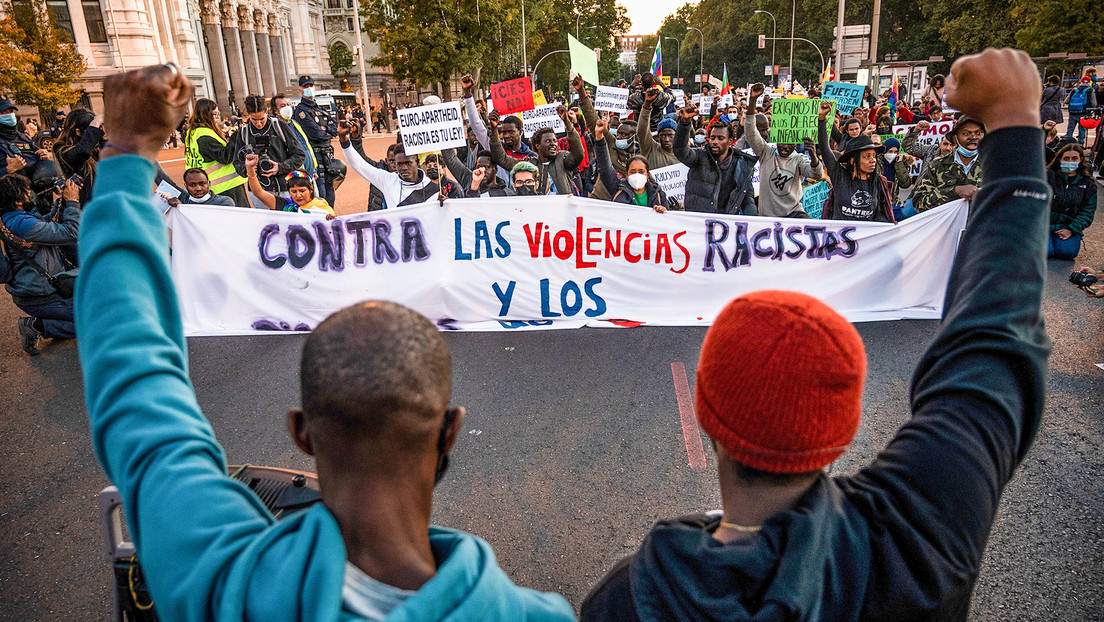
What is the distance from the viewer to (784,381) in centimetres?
105

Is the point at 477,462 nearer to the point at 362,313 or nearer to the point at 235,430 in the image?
the point at 235,430

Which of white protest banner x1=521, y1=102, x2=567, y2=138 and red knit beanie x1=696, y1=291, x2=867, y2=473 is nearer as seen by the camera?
red knit beanie x1=696, y1=291, x2=867, y2=473

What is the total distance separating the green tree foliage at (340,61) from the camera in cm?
6078

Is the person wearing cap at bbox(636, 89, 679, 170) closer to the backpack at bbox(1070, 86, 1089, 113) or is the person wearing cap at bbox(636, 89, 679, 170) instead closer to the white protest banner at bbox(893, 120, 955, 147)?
the white protest banner at bbox(893, 120, 955, 147)

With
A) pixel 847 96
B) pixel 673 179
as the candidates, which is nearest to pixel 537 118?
pixel 673 179

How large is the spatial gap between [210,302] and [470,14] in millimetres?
32662

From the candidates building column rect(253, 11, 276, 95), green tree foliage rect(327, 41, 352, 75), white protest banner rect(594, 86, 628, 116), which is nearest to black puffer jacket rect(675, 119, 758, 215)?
white protest banner rect(594, 86, 628, 116)

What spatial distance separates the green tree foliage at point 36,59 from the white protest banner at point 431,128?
69.7ft

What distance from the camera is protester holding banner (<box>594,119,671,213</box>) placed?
7309mm

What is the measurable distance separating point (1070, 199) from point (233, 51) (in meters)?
46.5

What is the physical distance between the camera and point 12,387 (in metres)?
5.71

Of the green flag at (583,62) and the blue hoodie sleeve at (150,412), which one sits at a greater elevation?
the green flag at (583,62)

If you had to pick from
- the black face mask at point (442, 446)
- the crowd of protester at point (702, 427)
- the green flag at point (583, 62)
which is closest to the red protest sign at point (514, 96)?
the green flag at point (583, 62)

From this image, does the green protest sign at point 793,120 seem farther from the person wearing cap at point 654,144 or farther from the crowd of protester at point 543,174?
the person wearing cap at point 654,144
